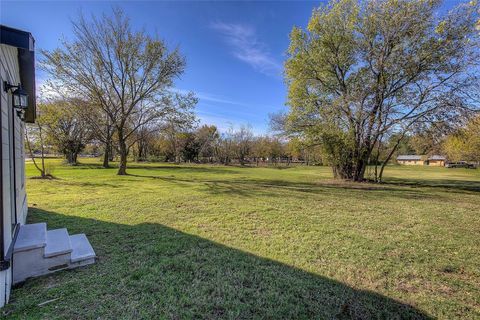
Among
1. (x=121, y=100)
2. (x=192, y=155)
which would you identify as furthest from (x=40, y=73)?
(x=192, y=155)

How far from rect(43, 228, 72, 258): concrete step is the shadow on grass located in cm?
27

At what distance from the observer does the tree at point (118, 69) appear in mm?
13352

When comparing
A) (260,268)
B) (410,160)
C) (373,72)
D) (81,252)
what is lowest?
(260,268)

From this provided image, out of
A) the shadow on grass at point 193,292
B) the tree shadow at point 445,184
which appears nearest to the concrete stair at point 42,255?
the shadow on grass at point 193,292

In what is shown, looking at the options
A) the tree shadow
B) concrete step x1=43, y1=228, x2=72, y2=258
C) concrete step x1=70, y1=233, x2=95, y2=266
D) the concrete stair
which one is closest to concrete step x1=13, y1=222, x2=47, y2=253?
the concrete stair

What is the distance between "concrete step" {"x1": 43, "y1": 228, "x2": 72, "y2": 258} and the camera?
9.54 feet

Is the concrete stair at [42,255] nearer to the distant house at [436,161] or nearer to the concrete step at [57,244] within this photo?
the concrete step at [57,244]

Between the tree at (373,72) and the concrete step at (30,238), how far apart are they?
12.7m

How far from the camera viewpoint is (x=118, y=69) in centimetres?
1452

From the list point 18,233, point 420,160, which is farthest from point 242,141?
point 420,160

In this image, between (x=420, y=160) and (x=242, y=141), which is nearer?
(x=242, y=141)

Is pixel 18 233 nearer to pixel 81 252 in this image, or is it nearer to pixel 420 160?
pixel 81 252

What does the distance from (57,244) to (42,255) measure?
35 centimetres

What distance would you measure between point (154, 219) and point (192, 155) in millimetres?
39660
